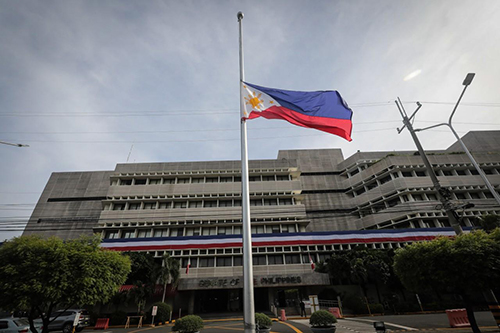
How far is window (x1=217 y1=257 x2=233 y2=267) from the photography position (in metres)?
32.2

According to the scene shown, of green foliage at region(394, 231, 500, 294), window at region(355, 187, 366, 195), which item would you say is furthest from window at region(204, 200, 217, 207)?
green foliage at region(394, 231, 500, 294)

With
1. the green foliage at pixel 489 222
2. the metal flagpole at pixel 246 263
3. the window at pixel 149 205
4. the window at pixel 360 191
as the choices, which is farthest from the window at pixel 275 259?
the metal flagpole at pixel 246 263

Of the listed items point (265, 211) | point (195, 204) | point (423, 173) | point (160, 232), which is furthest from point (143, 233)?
point (423, 173)

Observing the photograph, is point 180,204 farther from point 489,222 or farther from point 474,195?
point 474,195

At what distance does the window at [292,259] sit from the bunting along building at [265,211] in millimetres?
136

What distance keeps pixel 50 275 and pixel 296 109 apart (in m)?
14.8

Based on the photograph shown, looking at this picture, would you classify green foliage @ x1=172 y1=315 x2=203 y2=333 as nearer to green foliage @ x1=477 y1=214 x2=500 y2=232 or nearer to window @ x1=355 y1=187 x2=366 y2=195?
green foliage @ x1=477 y1=214 x2=500 y2=232

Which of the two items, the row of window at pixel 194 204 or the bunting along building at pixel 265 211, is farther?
the row of window at pixel 194 204

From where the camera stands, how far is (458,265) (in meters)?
11.0

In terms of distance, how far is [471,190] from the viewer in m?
38.7

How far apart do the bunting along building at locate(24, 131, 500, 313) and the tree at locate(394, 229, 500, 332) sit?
18062mm

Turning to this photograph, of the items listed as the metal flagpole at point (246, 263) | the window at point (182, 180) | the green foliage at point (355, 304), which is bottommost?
the green foliage at point (355, 304)

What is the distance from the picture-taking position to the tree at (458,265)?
1055cm

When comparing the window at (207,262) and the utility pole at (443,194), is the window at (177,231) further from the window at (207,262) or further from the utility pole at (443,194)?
the utility pole at (443,194)
